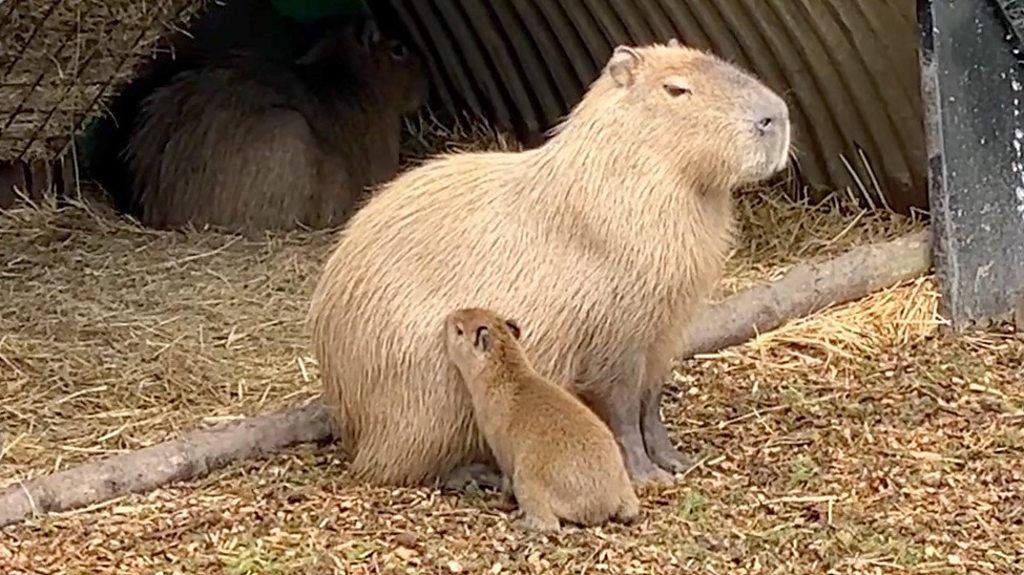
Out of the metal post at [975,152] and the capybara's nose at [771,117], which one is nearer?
the capybara's nose at [771,117]

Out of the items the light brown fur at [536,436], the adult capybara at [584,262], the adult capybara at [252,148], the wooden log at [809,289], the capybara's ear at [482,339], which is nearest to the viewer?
the light brown fur at [536,436]

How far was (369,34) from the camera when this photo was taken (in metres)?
7.95

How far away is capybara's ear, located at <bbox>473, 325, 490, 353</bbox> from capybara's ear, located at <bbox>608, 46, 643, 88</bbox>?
2.30ft

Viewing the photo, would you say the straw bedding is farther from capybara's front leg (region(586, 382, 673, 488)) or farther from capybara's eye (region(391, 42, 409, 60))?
capybara's eye (region(391, 42, 409, 60))

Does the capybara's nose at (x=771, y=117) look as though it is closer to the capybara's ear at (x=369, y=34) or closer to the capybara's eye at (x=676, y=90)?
the capybara's eye at (x=676, y=90)

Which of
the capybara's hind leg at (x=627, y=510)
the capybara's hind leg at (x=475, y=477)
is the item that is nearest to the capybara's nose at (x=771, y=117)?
the capybara's hind leg at (x=627, y=510)

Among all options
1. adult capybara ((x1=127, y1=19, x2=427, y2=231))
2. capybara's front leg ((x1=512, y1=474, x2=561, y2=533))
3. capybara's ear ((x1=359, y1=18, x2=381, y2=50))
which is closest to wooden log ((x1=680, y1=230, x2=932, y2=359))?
capybara's front leg ((x1=512, y1=474, x2=561, y2=533))

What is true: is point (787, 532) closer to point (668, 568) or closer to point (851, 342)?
point (668, 568)

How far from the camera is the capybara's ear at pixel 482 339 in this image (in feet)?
14.7

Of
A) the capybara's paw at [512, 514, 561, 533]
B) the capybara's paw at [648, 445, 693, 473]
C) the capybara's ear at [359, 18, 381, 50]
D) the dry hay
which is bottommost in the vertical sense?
the capybara's paw at [648, 445, 693, 473]

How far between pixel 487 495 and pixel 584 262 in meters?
0.61

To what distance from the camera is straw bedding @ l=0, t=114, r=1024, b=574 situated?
14.1ft

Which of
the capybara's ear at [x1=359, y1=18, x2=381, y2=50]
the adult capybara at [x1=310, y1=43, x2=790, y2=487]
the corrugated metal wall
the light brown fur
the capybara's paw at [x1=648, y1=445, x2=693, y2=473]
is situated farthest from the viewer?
the capybara's ear at [x1=359, y1=18, x2=381, y2=50]

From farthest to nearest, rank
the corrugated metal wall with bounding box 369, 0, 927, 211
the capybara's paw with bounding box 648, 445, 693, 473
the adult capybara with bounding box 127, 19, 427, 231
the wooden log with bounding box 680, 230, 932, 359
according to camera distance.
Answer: the adult capybara with bounding box 127, 19, 427, 231 → the corrugated metal wall with bounding box 369, 0, 927, 211 → the wooden log with bounding box 680, 230, 932, 359 → the capybara's paw with bounding box 648, 445, 693, 473
